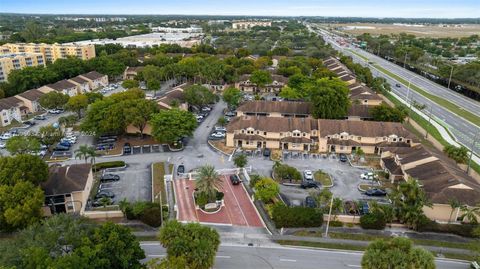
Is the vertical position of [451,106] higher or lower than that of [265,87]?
lower

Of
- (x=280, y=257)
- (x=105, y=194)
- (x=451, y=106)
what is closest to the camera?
(x=280, y=257)

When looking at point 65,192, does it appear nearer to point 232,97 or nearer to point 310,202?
point 310,202

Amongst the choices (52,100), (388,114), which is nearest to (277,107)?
(388,114)

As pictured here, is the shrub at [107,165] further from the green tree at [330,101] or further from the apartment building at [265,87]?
Answer: the apartment building at [265,87]

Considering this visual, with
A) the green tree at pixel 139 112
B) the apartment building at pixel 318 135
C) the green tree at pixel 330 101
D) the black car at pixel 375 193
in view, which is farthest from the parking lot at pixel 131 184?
the green tree at pixel 330 101

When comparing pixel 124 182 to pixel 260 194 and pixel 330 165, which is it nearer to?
pixel 260 194

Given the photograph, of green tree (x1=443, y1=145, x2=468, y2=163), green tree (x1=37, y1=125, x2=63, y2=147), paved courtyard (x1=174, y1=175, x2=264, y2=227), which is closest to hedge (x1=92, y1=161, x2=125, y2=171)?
paved courtyard (x1=174, y1=175, x2=264, y2=227)

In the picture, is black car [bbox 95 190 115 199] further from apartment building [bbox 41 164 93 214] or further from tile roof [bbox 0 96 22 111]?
tile roof [bbox 0 96 22 111]
